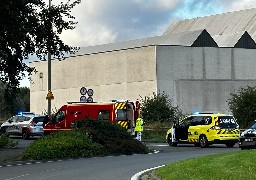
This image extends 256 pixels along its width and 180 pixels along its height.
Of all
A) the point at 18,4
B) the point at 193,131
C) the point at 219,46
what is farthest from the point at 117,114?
the point at 219,46

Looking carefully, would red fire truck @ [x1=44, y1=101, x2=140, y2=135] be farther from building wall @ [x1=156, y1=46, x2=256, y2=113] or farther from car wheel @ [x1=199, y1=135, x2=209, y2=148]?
building wall @ [x1=156, y1=46, x2=256, y2=113]

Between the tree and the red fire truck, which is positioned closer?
the tree

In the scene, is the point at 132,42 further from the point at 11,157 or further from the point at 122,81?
the point at 11,157

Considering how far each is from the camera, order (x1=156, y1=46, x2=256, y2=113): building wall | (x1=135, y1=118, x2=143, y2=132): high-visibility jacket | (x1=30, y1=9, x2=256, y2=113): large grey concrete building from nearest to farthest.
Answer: (x1=135, y1=118, x2=143, y2=132): high-visibility jacket, (x1=156, y1=46, x2=256, y2=113): building wall, (x1=30, y1=9, x2=256, y2=113): large grey concrete building

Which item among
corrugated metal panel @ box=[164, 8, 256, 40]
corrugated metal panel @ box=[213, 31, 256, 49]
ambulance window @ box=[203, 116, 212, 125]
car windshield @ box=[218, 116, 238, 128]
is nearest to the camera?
car windshield @ box=[218, 116, 238, 128]

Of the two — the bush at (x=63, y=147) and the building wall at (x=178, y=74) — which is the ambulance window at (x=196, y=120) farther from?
the building wall at (x=178, y=74)

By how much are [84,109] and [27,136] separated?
8246 millimetres

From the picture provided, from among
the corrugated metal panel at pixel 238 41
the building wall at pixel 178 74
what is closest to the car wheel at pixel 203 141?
the building wall at pixel 178 74

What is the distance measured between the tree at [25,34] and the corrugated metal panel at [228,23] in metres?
67.5

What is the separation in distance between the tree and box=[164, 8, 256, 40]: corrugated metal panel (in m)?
67.5

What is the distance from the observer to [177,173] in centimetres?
1681

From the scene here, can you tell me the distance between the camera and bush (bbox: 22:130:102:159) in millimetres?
26875

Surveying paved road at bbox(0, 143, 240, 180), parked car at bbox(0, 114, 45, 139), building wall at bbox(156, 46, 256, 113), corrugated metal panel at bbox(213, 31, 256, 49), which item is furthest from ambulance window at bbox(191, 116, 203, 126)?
corrugated metal panel at bbox(213, 31, 256, 49)

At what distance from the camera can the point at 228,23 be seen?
Result: 10131 cm
